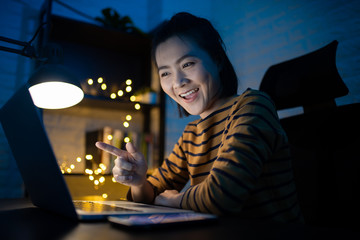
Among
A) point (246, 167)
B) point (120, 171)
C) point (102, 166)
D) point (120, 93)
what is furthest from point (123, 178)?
point (120, 93)

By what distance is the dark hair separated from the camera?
114cm

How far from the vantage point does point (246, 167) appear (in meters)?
0.70

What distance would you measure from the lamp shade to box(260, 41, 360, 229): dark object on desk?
2.58 feet

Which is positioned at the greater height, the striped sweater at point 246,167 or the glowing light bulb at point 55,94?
the glowing light bulb at point 55,94

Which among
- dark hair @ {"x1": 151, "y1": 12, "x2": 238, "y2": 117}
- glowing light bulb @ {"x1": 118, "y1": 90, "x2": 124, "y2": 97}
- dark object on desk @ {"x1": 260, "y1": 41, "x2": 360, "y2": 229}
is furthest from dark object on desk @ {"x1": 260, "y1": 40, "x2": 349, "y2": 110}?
glowing light bulb @ {"x1": 118, "y1": 90, "x2": 124, "y2": 97}

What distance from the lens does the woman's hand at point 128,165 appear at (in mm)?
924

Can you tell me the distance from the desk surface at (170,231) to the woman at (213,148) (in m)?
0.18

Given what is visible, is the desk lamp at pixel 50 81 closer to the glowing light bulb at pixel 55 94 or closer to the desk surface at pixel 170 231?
the glowing light bulb at pixel 55 94

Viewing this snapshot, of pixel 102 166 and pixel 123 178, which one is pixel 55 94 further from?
pixel 102 166

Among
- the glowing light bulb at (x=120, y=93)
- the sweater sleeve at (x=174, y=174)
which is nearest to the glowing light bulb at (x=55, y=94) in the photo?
the sweater sleeve at (x=174, y=174)

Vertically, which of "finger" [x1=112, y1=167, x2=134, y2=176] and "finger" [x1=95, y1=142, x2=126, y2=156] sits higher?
"finger" [x1=95, y1=142, x2=126, y2=156]

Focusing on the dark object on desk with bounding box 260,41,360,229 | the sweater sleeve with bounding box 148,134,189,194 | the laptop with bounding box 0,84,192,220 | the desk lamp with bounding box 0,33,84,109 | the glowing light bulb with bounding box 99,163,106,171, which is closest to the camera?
the laptop with bounding box 0,84,192,220

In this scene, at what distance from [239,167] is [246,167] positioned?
0.02 m

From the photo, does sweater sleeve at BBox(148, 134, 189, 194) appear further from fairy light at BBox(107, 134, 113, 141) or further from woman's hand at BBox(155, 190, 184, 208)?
fairy light at BBox(107, 134, 113, 141)
